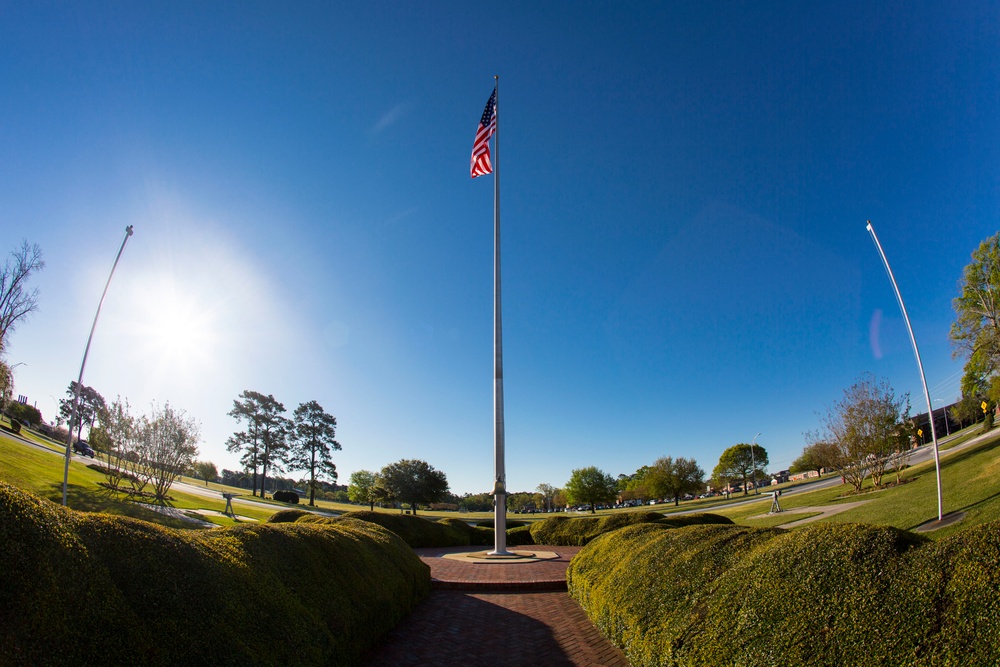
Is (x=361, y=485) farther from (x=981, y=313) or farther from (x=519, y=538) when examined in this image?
(x=981, y=313)

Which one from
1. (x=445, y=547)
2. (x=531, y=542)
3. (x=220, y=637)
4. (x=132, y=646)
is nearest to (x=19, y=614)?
(x=132, y=646)

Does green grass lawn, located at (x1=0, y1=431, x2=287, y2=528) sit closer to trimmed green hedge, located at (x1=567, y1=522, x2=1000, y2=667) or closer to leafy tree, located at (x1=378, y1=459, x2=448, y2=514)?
trimmed green hedge, located at (x1=567, y1=522, x2=1000, y2=667)

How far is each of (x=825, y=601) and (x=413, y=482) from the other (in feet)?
166

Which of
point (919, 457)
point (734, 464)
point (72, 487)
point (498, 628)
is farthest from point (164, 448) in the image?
point (734, 464)

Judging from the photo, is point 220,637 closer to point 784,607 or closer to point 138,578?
point 138,578

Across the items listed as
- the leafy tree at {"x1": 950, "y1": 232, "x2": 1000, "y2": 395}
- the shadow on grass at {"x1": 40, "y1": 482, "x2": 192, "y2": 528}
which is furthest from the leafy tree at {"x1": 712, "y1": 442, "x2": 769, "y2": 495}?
the shadow on grass at {"x1": 40, "y1": 482, "x2": 192, "y2": 528}

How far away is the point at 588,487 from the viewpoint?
47.8m

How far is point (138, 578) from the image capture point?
9.96ft

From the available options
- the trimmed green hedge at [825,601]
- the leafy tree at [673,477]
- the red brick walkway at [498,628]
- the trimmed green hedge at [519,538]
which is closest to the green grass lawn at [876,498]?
the red brick walkway at [498,628]

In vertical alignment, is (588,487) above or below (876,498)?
below

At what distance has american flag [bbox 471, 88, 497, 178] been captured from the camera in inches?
660

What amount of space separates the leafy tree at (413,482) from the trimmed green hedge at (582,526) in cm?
3106

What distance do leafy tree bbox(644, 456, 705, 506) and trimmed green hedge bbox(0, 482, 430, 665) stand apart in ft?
181

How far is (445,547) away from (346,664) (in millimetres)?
16557
